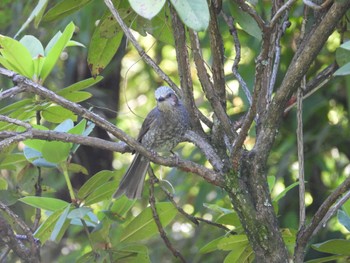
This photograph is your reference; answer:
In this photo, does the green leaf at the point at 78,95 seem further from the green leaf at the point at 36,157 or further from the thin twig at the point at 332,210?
the thin twig at the point at 332,210

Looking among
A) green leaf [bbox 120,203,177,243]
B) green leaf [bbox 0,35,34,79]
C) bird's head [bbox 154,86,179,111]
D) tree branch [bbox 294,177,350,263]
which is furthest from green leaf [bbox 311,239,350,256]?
bird's head [bbox 154,86,179,111]

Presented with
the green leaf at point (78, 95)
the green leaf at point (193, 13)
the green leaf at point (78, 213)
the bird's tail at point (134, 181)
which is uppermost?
the green leaf at point (193, 13)

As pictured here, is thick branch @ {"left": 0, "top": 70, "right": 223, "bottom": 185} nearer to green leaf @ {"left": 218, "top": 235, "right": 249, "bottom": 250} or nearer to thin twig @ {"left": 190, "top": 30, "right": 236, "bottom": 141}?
thin twig @ {"left": 190, "top": 30, "right": 236, "bottom": 141}

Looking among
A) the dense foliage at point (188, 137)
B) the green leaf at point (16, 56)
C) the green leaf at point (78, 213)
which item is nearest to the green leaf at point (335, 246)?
the dense foliage at point (188, 137)

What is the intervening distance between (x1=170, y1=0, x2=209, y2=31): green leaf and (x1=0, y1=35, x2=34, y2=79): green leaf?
0.49m

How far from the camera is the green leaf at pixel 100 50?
6.39ft

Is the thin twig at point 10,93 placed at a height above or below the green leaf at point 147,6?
below

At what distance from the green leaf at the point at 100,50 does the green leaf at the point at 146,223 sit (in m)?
0.39

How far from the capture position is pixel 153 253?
3557 millimetres

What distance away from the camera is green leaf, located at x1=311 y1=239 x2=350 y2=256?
1.68m

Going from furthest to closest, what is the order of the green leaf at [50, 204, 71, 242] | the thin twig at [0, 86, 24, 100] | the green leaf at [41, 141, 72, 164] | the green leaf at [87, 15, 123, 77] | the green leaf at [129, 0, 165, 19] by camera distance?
1. the green leaf at [87, 15, 123, 77]
2. the green leaf at [41, 141, 72, 164]
3. the green leaf at [50, 204, 71, 242]
4. the thin twig at [0, 86, 24, 100]
5. the green leaf at [129, 0, 165, 19]

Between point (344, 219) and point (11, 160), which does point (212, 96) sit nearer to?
point (344, 219)

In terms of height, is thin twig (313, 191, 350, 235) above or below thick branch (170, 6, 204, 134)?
below

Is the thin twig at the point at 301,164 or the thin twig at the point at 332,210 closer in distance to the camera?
the thin twig at the point at 332,210
